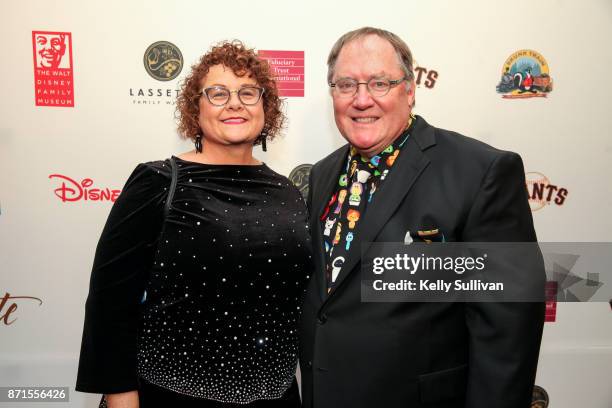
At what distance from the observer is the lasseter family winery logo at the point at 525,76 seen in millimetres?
1968

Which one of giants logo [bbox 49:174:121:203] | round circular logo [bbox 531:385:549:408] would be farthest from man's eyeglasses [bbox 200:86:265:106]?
round circular logo [bbox 531:385:549:408]

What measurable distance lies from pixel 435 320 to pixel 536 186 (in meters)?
1.18

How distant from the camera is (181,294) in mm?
1174

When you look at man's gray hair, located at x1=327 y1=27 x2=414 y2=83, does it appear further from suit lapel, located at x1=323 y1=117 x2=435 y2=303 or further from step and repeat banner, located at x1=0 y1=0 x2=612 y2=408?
step and repeat banner, located at x1=0 y1=0 x2=612 y2=408

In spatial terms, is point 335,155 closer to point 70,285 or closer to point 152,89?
point 152,89

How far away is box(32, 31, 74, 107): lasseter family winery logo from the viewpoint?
6.03 ft

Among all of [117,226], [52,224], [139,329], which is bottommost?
[139,329]

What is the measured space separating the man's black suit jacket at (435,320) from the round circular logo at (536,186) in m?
0.99

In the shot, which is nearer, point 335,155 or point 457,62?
point 335,155

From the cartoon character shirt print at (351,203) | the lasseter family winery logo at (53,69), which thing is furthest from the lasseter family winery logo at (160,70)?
the cartoon character shirt print at (351,203)

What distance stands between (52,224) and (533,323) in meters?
1.69

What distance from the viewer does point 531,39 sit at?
6.44 feet

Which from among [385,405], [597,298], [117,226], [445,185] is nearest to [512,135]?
[597,298]

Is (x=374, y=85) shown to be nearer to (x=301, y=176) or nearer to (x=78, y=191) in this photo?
(x=301, y=176)
